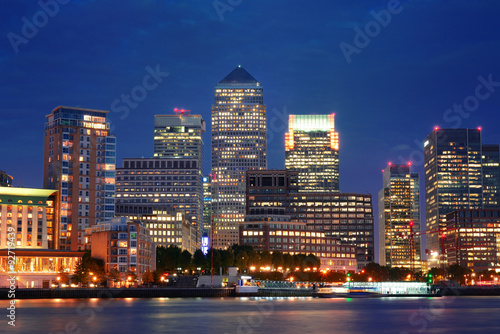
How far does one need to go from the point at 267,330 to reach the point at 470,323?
3581 cm

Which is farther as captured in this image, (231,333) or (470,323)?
(470,323)

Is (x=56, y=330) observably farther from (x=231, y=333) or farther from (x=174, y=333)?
(x=231, y=333)

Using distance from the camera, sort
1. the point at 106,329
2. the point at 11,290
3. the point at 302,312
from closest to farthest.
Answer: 1. the point at 106,329
2. the point at 302,312
3. the point at 11,290

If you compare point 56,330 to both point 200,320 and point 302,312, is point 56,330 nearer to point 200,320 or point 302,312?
point 200,320

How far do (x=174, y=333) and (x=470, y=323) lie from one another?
157 feet

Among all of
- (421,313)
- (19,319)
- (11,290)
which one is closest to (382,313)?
(421,313)

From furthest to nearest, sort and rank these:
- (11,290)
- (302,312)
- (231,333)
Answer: (11,290)
(302,312)
(231,333)

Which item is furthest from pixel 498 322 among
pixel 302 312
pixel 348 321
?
pixel 302 312

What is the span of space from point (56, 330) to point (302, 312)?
52.4 m

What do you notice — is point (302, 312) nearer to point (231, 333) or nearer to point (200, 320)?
point (200, 320)

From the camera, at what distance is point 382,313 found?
13812 cm

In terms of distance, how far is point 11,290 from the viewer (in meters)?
194

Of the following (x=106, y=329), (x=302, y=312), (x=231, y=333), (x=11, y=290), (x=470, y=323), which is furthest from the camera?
(x=11, y=290)

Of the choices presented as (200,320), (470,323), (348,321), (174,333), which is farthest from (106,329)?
(470,323)
